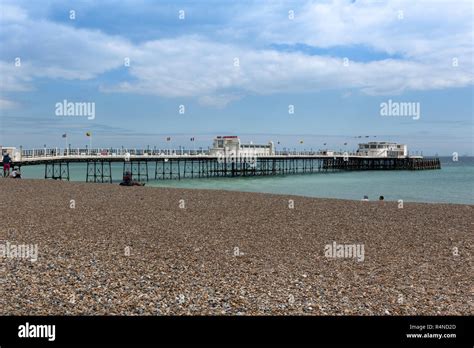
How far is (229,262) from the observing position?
28.2 feet

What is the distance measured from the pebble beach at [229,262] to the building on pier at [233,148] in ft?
181

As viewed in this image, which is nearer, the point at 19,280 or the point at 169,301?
the point at 169,301

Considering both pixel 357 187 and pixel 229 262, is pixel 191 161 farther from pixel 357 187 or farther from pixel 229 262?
pixel 229 262

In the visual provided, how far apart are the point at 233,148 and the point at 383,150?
43.1 metres

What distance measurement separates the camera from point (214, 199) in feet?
67.0

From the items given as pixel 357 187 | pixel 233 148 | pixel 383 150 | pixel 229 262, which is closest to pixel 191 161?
pixel 233 148

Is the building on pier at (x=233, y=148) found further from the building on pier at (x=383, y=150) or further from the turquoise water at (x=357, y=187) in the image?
the building on pier at (x=383, y=150)

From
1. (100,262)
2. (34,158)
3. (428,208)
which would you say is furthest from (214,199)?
(34,158)

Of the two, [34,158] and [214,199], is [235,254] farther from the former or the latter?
[34,158]

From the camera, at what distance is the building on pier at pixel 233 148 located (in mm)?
71812

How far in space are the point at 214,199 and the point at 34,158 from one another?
30.1 m

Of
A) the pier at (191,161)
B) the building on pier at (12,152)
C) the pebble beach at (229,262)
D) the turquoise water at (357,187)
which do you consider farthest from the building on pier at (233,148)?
the pebble beach at (229,262)
